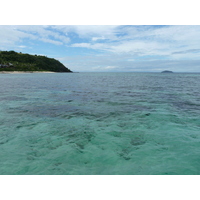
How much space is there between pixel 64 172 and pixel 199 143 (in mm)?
8474

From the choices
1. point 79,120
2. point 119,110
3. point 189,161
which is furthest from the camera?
point 119,110

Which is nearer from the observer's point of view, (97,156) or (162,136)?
(97,156)

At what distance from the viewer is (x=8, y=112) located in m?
15.4

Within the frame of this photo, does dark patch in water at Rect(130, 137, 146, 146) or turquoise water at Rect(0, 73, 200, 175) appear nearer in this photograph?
turquoise water at Rect(0, 73, 200, 175)

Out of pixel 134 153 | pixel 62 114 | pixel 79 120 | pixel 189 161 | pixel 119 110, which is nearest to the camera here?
pixel 189 161

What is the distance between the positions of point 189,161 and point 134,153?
9.20 ft

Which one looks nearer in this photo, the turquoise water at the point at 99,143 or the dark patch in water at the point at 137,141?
the turquoise water at the point at 99,143

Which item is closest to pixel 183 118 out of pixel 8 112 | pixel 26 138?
pixel 26 138

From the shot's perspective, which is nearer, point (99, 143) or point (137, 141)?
point (99, 143)

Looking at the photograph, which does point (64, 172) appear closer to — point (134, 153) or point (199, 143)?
point (134, 153)
